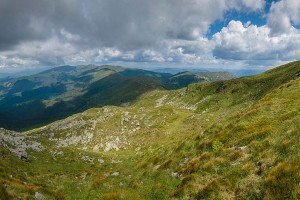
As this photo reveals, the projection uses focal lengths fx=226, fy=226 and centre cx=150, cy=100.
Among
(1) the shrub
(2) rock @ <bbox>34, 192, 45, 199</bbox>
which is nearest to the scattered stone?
(2) rock @ <bbox>34, 192, 45, 199</bbox>

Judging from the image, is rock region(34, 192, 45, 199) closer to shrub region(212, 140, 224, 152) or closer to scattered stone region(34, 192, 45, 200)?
scattered stone region(34, 192, 45, 200)

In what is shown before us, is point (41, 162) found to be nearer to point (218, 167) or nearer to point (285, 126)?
point (218, 167)

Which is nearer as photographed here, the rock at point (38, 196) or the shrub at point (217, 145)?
the rock at point (38, 196)

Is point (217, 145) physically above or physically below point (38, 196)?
above

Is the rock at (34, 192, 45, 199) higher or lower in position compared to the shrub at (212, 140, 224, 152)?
lower

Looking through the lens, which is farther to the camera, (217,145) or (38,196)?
(217,145)

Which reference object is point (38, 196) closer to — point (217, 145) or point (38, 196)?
point (38, 196)

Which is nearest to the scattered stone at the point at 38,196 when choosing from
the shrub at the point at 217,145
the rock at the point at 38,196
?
the rock at the point at 38,196

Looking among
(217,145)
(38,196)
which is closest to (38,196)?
(38,196)

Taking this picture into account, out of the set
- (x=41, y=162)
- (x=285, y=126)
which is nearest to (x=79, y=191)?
(x=285, y=126)

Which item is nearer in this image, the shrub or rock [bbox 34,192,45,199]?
rock [bbox 34,192,45,199]

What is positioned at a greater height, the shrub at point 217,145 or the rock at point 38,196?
the shrub at point 217,145

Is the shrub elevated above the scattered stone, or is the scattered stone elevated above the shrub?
the shrub

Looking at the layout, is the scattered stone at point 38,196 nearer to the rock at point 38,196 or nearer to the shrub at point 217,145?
the rock at point 38,196
